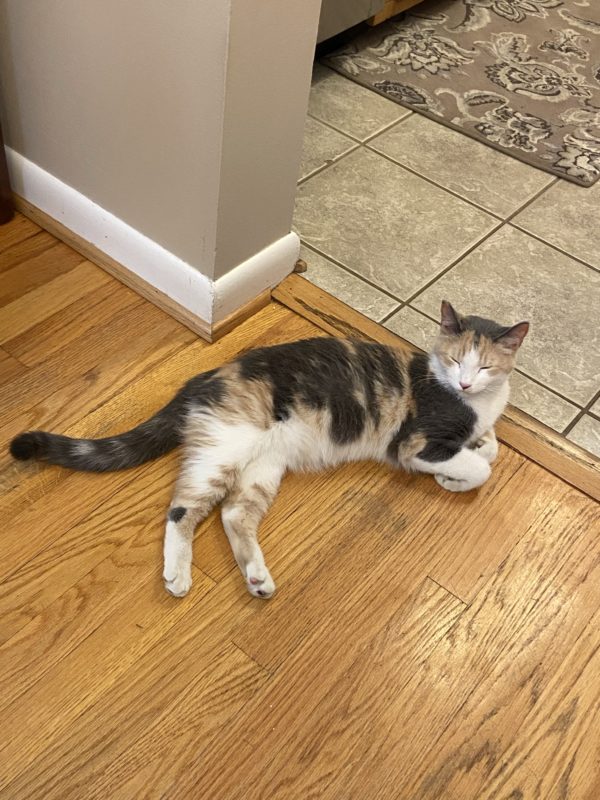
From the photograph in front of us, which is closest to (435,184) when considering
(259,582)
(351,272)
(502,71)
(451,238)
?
(451,238)

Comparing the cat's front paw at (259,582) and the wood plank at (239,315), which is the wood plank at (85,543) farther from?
the wood plank at (239,315)

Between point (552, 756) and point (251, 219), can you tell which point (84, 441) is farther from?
point (552, 756)

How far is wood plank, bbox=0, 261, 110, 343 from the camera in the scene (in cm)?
157

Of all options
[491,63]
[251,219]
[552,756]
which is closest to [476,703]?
[552,756]

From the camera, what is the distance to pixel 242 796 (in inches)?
40.6

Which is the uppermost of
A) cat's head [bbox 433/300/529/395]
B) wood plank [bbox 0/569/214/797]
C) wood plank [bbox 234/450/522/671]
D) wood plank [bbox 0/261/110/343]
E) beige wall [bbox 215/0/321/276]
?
beige wall [bbox 215/0/321/276]

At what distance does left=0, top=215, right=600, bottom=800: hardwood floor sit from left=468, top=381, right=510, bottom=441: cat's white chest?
11 cm

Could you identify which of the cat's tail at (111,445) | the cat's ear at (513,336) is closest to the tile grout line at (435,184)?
the cat's ear at (513,336)

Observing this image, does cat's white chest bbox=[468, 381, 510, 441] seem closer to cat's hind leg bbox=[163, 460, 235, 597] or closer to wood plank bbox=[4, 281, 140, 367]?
cat's hind leg bbox=[163, 460, 235, 597]

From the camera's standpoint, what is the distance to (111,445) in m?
1.31

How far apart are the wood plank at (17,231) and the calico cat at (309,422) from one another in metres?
0.68

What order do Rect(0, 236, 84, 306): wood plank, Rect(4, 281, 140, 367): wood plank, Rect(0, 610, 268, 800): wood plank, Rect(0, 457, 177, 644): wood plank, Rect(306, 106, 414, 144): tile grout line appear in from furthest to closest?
1. Rect(306, 106, 414, 144): tile grout line
2. Rect(0, 236, 84, 306): wood plank
3. Rect(4, 281, 140, 367): wood plank
4. Rect(0, 457, 177, 644): wood plank
5. Rect(0, 610, 268, 800): wood plank

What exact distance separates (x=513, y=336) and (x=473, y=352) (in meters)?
0.07

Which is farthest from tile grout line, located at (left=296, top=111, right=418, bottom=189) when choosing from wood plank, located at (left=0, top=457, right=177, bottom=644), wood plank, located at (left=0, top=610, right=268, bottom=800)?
wood plank, located at (left=0, top=610, right=268, bottom=800)
